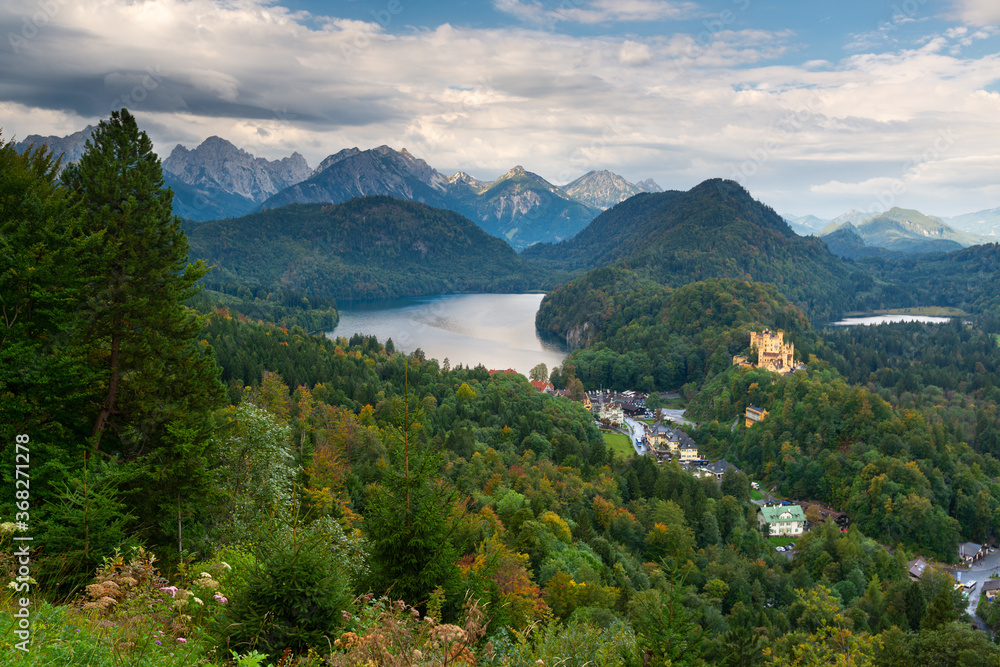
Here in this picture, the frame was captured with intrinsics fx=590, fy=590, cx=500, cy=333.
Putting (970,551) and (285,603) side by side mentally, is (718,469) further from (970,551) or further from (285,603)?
(285,603)

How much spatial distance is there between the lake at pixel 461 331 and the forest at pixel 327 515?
45.6 metres

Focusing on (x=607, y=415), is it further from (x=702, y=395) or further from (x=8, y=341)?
(x=8, y=341)

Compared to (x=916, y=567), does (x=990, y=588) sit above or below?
below

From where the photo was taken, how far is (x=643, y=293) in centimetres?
14975

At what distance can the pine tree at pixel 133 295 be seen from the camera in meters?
12.5

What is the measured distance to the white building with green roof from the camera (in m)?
51.4

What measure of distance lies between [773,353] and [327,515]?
299ft

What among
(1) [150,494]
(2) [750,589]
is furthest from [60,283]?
(2) [750,589]

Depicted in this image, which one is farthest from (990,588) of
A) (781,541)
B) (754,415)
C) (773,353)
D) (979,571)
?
(773,353)

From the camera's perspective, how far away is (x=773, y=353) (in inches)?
3632

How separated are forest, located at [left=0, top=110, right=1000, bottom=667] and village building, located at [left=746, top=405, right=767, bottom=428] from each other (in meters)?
13.9

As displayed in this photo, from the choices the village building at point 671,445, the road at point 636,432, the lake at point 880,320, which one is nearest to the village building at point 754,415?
the village building at point 671,445

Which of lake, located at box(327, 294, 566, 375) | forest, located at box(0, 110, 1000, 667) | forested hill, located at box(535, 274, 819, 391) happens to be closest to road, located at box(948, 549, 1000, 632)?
forest, located at box(0, 110, 1000, 667)

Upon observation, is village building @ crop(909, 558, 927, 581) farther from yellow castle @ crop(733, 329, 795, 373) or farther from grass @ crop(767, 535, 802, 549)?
yellow castle @ crop(733, 329, 795, 373)
